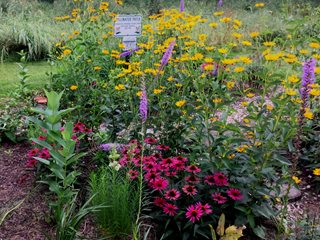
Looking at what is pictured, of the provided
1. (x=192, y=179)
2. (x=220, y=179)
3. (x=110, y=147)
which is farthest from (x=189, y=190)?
(x=110, y=147)

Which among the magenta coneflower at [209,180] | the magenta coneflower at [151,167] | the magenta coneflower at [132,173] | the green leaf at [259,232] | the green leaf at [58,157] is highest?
the green leaf at [58,157]

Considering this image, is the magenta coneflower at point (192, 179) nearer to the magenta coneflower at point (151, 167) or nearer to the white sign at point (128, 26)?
the magenta coneflower at point (151, 167)

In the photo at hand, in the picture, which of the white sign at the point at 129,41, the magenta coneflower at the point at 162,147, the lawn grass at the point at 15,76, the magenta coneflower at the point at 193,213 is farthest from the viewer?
the lawn grass at the point at 15,76

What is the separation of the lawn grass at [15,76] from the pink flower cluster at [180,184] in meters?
2.61

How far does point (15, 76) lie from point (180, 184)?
4028 millimetres

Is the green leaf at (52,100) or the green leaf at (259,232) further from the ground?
the green leaf at (52,100)

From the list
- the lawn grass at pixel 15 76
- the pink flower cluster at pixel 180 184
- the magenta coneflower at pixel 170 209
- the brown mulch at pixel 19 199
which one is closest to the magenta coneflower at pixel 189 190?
the pink flower cluster at pixel 180 184

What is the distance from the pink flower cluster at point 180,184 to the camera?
252 cm

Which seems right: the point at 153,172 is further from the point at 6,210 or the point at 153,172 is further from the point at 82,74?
the point at 82,74

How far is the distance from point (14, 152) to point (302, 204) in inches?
89.5

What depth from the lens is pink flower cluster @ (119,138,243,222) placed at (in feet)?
8.28

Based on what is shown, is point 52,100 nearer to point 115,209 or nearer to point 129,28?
point 115,209

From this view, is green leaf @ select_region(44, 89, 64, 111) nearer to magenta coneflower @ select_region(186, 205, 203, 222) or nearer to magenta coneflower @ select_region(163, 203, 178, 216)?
magenta coneflower @ select_region(163, 203, 178, 216)

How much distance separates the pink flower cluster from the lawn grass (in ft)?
8.57
